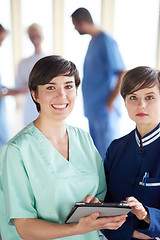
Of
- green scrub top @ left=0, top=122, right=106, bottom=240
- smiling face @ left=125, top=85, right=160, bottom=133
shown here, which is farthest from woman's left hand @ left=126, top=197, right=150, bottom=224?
smiling face @ left=125, top=85, right=160, bottom=133

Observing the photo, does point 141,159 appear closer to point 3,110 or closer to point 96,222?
point 96,222

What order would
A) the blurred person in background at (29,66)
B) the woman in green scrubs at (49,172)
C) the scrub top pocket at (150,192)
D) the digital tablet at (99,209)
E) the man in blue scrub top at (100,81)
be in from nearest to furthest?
the digital tablet at (99,209), the woman in green scrubs at (49,172), the scrub top pocket at (150,192), the man in blue scrub top at (100,81), the blurred person in background at (29,66)

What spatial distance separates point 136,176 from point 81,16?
2.00 m

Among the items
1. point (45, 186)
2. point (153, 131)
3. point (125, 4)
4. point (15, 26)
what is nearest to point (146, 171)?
point (153, 131)

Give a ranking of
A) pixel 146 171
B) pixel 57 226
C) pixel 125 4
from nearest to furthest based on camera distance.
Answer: pixel 57 226, pixel 146 171, pixel 125 4

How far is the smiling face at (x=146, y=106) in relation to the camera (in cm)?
127

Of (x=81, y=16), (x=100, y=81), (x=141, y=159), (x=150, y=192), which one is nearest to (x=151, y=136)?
(x=141, y=159)

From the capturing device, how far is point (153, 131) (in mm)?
1289

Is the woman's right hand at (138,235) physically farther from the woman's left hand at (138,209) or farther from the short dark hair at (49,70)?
the short dark hair at (49,70)

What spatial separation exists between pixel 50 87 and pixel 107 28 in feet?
6.41

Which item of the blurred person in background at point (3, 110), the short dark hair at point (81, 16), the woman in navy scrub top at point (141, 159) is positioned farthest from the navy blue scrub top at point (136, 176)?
the short dark hair at point (81, 16)

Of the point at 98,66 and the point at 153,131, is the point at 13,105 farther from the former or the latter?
the point at 153,131

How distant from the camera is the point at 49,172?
1.17 meters

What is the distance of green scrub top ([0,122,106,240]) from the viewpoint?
1.12 m
